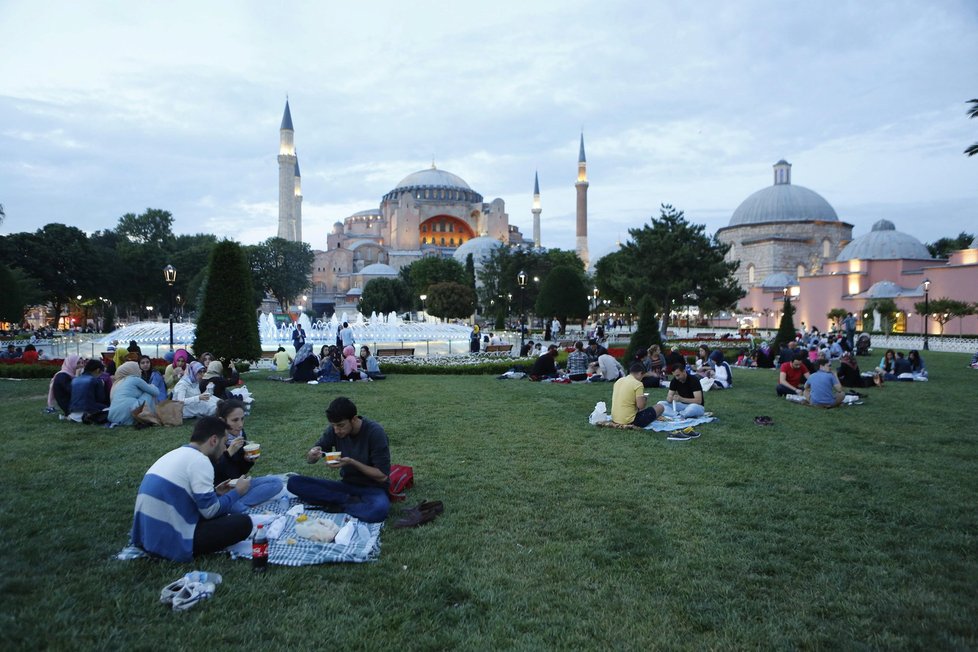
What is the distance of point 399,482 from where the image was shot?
4.56m

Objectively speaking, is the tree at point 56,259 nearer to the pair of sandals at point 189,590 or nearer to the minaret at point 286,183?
the minaret at point 286,183

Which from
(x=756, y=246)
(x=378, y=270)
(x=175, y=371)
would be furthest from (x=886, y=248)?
(x=378, y=270)

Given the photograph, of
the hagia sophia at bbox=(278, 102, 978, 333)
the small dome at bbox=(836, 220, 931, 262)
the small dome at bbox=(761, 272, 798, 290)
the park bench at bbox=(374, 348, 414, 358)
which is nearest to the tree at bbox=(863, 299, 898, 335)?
the hagia sophia at bbox=(278, 102, 978, 333)

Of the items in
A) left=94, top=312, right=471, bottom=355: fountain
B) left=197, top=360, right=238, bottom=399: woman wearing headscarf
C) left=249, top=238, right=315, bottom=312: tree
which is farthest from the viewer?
left=249, top=238, right=315, bottom=312: tree

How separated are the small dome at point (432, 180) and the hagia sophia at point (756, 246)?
19 cm

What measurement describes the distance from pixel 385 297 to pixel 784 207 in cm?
3472

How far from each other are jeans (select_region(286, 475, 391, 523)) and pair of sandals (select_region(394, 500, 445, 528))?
0.46ft

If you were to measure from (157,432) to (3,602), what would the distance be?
4.17 meters

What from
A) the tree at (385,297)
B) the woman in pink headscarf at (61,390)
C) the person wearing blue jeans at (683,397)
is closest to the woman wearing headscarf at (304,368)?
the woman in pink headscarf at (61,390)

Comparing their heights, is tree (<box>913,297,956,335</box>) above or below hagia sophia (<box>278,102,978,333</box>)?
below

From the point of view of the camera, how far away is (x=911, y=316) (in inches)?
1230

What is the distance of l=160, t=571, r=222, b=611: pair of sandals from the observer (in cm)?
285

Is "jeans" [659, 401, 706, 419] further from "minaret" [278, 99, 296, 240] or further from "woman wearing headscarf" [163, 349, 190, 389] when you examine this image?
"minaret" [278, 99, 296, 240]

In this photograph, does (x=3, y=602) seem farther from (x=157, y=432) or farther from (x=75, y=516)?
(x=157, y=432)
